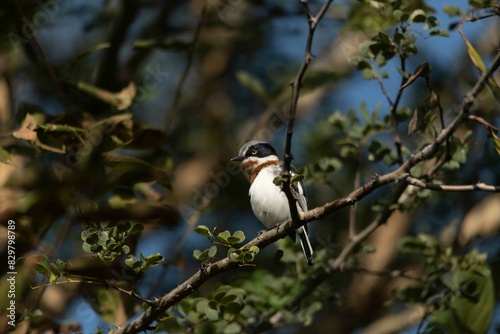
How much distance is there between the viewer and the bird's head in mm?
4086

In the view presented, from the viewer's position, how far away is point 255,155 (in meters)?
4.12

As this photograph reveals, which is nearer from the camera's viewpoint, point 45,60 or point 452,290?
point 452,290

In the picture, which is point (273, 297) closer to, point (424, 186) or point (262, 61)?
point (424, 186)

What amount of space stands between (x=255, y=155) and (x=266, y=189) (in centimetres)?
34

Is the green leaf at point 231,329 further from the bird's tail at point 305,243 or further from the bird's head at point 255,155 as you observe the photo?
the bird's head at point 255,155

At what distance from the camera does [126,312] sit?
3.21 metres

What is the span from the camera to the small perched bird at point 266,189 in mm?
3734

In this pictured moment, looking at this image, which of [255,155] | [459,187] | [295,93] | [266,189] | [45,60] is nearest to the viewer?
[295,93]

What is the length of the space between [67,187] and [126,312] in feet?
1.91

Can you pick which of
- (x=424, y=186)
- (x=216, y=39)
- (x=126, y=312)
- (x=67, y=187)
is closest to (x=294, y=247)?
(x=126, y=312)

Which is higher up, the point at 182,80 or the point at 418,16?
the point at 418,16

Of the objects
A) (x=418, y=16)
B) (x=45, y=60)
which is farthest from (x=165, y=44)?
(x=418, y=16)

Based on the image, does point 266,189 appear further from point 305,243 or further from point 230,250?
point 230,250

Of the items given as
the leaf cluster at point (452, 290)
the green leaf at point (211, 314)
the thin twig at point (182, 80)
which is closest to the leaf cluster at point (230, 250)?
the green leaf at point (211, 314)
